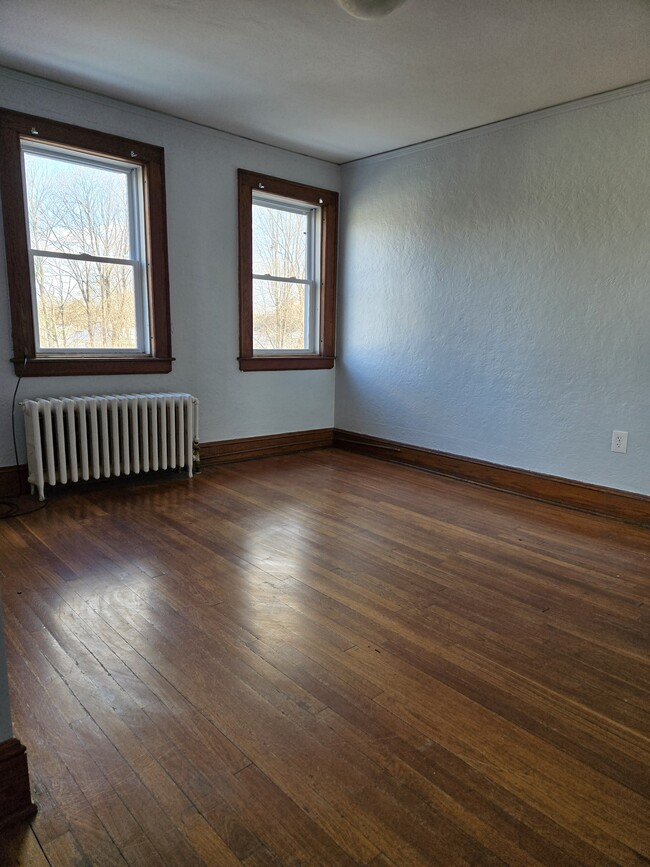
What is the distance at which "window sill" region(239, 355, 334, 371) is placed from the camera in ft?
14.7

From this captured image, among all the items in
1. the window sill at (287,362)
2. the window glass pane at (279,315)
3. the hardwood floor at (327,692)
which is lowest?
the hardwood floor at (327,692)

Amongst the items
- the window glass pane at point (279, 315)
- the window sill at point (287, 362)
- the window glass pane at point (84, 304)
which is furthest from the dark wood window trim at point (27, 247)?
the window glass pane at point (279, 315)

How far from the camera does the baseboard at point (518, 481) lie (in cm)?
327

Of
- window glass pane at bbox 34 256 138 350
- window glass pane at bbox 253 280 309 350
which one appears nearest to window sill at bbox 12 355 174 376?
window glass pane at bbox 34 256 138 350

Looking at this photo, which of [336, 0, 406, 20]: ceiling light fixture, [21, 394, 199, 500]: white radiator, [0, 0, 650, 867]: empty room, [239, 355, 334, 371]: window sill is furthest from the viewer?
[239, 355, 334, 371]: window sill

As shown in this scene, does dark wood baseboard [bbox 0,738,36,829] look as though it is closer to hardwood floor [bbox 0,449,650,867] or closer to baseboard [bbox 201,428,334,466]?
hardwood floor [bbox 0,449,650,867]

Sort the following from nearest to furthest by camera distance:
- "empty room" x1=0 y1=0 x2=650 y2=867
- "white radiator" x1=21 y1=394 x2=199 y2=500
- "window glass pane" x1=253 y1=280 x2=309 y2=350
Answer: "empty room" x1=0 y1=0 x2=650 y2=867
"white radiator" x1=21 y1=394 x2=199 y2=500
"window glass pane" x1=253 y1=280 x2=309 y2=350

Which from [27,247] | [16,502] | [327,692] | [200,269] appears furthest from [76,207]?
[327,692]

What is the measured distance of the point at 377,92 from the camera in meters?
3.23

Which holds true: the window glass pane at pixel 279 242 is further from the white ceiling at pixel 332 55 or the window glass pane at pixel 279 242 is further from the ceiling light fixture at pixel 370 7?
the ceiling light fixture at pixel 370 7

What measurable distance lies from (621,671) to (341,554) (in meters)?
1.26

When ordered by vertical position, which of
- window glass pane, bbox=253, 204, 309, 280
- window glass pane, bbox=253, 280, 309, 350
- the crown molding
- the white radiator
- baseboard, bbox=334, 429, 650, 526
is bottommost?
baseboard, bbox=334, 429, 650, 526

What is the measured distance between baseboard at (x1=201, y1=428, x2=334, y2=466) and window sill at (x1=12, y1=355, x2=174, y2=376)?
74 cm

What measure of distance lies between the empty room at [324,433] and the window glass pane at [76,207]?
0.02 m
